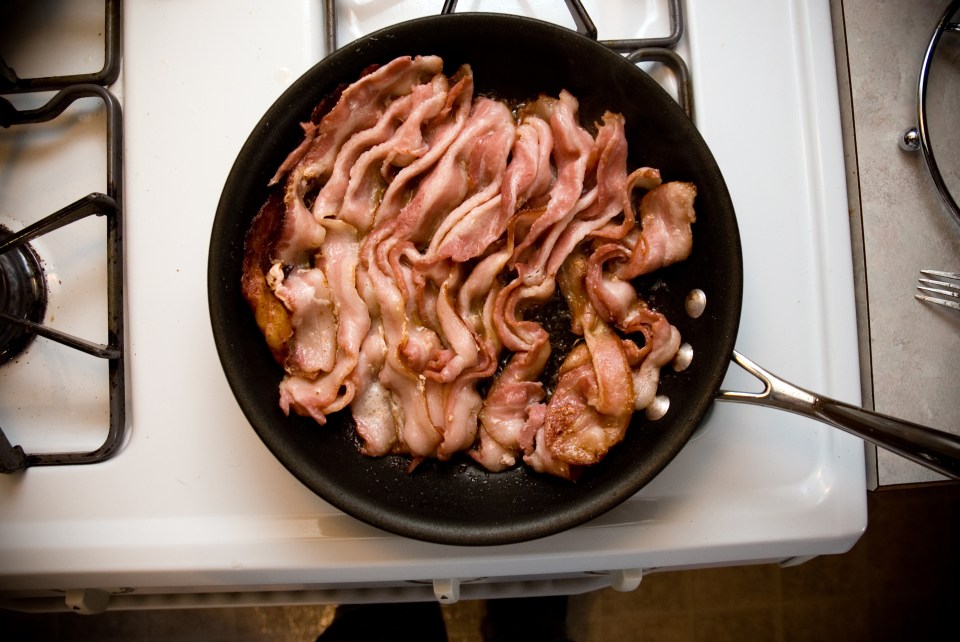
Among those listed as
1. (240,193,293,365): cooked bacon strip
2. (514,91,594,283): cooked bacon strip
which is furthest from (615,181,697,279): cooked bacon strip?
(240,193,293,365): cooked bacon strip

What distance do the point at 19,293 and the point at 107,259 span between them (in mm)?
155

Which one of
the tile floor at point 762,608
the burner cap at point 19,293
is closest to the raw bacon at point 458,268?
the burner cap at point 19,293

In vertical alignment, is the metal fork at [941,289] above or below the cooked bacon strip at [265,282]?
below

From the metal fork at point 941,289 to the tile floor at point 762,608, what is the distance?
2.28 ft

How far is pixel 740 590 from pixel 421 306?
46.0 inches

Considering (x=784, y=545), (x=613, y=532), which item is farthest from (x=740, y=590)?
(x=613, y=532)

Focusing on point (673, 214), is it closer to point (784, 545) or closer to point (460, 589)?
point (784, 545)

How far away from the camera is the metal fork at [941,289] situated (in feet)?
3.56

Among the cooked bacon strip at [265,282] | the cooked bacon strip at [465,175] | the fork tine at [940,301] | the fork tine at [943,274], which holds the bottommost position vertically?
the fork tine at [940,301]

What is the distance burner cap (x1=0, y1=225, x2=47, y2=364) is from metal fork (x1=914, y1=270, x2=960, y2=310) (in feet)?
4.91

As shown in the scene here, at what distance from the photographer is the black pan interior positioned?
0.91 m

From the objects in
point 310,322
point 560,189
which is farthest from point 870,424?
point 310,322

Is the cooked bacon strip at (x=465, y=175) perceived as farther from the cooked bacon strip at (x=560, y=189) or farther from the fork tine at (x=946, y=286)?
the fork tine at (x=946, y=286)

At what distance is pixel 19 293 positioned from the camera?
3.47 ft
